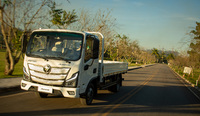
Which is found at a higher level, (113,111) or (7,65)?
(7,65)

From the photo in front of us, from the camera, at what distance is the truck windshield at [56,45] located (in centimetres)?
620

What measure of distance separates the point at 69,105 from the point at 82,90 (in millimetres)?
947

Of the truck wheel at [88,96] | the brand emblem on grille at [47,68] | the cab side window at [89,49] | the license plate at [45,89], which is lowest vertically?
the truck wheel at [88,96]

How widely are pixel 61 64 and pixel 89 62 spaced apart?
3.61 feet

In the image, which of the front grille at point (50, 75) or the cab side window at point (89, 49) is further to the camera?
the cab side window at point (89, 49)

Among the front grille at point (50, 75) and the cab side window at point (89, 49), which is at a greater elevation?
the cab side window at point (89, 49)

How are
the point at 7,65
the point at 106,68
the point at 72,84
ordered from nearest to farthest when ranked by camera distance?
the point at 72,84 < the point at 106,68 < the point at 7,65

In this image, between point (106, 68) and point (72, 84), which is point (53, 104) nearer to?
point (72, 84)

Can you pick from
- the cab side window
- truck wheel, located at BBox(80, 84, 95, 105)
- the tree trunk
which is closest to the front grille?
the cab side window

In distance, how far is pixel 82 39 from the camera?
6.40 m

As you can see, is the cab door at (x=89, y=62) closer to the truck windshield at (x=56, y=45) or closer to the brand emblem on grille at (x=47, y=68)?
the truck windshield at (x=56, y=45)

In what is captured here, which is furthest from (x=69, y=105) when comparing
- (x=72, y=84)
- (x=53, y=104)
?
(x=72, y=84)

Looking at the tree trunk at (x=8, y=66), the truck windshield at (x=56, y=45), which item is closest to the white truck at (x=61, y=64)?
the truck windshield at (x=56, y=45)

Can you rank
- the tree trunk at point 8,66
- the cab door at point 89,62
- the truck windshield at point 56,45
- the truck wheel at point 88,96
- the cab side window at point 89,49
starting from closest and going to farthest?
1. the truck windshield at point 56,45
2. the cab door at point 89,62
3. the cab side window at point 89,49
4. the truck wheel at point 88,96
5. the tree trunk at point 8,66
